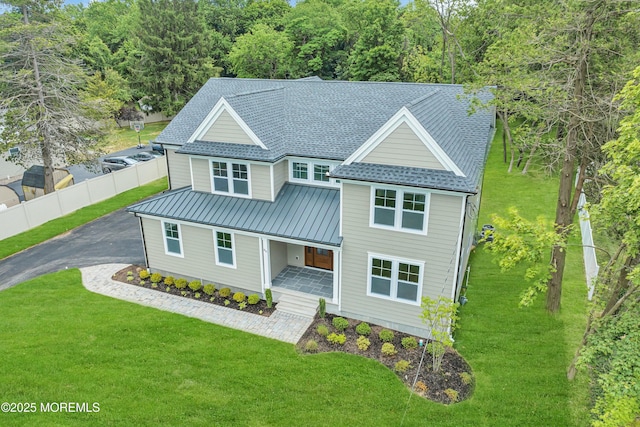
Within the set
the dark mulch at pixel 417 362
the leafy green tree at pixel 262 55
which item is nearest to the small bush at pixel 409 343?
the dark mulch at pixel 417 362

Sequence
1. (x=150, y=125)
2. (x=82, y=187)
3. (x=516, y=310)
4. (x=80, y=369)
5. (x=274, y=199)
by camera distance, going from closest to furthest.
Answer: (x=80, y=369) < (x=516, y=310) < (x=274, y=199) < (x=82, y=187) < (x=150, y=125)

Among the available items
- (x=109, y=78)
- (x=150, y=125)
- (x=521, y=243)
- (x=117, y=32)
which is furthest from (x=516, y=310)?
(x=117, y=32)

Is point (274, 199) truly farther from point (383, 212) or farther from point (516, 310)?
point (516, 310)

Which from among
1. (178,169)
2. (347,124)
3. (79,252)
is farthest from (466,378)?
(79,252)

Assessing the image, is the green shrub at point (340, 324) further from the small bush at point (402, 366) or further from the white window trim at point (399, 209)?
the white window trim at point (399, 209)

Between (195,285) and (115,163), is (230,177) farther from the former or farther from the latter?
(115,163)
